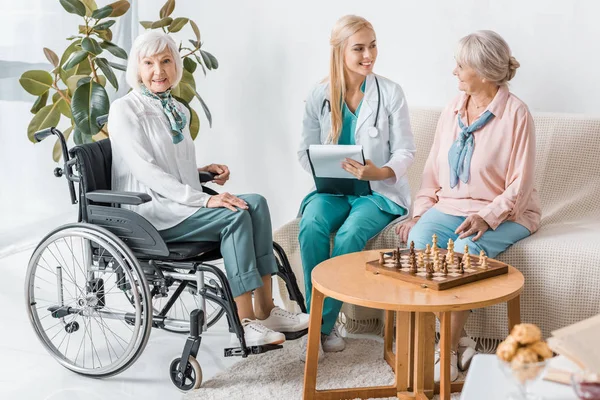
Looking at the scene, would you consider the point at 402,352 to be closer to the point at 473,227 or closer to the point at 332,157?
the point at 473,227

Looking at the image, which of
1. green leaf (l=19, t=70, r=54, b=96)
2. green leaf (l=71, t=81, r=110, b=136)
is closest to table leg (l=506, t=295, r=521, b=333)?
green leaf (l=71, t=81, r=110, b=136)

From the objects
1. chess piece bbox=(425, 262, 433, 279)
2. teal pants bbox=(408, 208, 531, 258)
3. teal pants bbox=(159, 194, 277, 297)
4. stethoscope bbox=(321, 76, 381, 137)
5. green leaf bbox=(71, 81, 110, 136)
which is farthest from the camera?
green leaf bbox=(71, 81, 110, 136)

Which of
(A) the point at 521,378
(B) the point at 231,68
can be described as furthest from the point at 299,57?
(A) the point at 521,378

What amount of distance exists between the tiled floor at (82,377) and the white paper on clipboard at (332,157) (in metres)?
0.74

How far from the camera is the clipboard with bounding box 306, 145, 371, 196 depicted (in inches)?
112

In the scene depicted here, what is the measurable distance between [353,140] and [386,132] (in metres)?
0.13

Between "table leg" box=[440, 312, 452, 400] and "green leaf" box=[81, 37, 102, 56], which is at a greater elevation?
"green leaf" box=[81, 37, 102, 56]

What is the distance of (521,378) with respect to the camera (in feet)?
3.91

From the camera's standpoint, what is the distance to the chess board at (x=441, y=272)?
86.6 inches

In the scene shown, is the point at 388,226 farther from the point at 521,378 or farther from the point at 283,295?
the point at 521,378

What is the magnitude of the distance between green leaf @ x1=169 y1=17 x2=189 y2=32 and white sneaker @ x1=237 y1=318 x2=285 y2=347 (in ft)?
5.46

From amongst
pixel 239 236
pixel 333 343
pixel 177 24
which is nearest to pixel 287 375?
pixel 333 343

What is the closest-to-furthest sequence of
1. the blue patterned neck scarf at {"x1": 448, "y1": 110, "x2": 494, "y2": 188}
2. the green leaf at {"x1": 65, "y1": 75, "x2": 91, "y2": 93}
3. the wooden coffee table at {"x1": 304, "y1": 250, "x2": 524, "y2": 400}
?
1. the wooden coffee table at {"x1": 304, "y1": 250, "x2": 524, "y2": 400}
2. the blue patterned neck scarf at {"x1": 448, "y1": 110, "x2": 494, "y2": 188}
3. the green leaf at {"x1": 65, "y1": 75, "x2": 91, "y2": 93}

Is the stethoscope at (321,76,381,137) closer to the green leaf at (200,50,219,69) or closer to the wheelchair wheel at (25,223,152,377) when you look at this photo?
the green leaf at (200,50,219,69)
